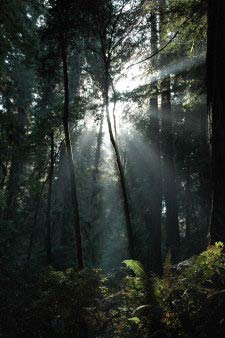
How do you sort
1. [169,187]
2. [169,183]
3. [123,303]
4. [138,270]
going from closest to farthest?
[138,270] < [123,303] < [169,187] < [169,183]

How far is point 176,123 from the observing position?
27.1 meters

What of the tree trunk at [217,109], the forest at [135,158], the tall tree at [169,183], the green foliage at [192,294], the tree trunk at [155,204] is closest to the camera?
the green foliage at [192,294]

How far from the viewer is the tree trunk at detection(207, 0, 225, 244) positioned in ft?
24.1

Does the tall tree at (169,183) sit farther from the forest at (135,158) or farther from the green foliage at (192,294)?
the green foliage at (192,294)

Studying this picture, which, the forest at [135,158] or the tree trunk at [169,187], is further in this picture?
the tree trunk at [169,187]

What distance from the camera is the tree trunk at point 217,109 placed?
24.1ft

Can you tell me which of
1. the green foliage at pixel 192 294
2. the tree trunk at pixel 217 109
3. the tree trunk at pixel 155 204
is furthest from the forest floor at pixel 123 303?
the tree trunk at pixel 155 204

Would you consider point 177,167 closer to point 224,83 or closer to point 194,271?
point 224,83

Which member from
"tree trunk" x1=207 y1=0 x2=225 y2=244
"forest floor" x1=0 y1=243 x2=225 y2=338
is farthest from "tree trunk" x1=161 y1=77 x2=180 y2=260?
"tree trunk" x1=207 y1=0 x2=225 y2=244

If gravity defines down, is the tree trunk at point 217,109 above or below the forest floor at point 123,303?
above

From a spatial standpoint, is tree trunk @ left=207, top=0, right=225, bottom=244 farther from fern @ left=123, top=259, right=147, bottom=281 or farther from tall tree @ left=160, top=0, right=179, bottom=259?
tall tree @ left=160, top=0, right=179, bottom=259

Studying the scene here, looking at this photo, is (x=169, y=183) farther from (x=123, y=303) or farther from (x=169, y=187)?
(x=123, y=303)

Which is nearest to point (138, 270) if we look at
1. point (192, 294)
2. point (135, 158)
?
point (192, 294)

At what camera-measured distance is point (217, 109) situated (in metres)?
7.72
